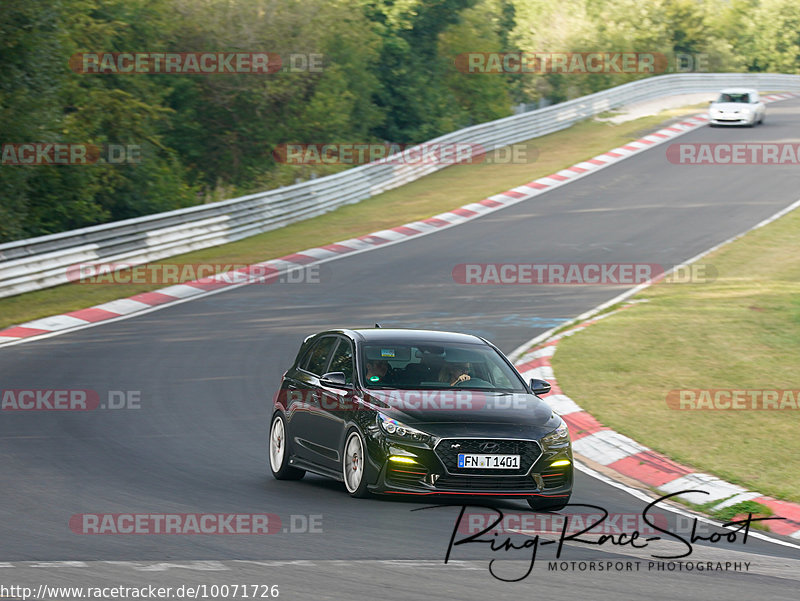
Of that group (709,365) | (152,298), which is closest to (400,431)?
(709,365)

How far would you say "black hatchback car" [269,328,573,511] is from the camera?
32.6 feet

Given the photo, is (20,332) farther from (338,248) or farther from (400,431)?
(400,431)

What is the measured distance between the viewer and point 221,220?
29.7 metres

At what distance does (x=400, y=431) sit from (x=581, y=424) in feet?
15.8

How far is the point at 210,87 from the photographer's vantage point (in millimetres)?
38875

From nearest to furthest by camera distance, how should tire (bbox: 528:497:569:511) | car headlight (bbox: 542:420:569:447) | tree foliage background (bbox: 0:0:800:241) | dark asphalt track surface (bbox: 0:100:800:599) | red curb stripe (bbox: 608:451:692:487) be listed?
1. dark asphalt track surface (bbox: 0:100:800:599)
2. car headlight (bbox: 542:420:569:447)
3. tire (bbox: 528:497:569:511)
4. red curb stripe (bbox: 608:451:692:487)
5. tree foliage background (bbox: 0:0:800:241)

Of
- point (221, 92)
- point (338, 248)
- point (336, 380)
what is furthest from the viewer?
point (221, 92)

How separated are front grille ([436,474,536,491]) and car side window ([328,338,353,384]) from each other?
5.31ft

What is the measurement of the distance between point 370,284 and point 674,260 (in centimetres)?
699

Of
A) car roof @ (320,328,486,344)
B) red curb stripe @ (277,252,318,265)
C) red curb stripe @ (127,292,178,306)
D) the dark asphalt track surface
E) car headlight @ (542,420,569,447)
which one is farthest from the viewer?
red curb stripe @ (277,252,318,265)

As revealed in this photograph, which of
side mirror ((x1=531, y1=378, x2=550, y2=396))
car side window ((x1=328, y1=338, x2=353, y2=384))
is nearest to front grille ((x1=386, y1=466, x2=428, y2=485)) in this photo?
car side window ((x1=328, y1=338, x2=353, y2=384))

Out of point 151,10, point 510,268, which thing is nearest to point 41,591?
point 510,268

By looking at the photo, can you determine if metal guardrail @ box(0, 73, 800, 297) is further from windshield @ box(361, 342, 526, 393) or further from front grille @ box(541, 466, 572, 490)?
front grille @ box(541, 466, 572, 490)

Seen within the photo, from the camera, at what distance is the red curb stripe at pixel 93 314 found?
21.7 meters
